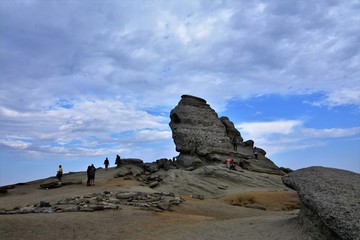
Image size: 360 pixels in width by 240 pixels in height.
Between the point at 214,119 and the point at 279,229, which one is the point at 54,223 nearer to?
the point at 279,229

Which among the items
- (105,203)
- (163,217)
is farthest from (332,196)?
(105,203)

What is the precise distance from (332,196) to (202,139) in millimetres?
29824

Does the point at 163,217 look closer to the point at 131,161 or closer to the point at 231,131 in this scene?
the point at 131,161

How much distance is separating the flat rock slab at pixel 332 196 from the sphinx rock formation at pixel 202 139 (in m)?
25.0

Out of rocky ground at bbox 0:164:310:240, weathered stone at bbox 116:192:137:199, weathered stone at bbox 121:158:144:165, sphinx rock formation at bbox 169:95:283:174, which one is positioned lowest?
rocky ground at bbox 0:164:310:240

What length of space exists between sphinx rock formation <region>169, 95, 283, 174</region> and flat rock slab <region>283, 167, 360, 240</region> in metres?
25.0

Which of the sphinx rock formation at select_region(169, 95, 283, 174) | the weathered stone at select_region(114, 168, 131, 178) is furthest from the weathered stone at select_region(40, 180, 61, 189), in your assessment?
the sphinx rock formation at select_region(169, 95, 283, 174)

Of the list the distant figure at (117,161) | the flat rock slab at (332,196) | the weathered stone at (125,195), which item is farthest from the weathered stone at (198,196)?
the flat rock slab at (332,196)

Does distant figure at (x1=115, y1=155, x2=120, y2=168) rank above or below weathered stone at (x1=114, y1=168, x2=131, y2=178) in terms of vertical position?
above

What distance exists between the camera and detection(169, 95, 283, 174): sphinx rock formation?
4038 centimetres

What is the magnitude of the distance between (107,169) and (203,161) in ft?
37.4

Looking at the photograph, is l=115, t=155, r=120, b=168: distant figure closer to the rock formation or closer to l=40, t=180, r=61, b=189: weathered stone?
l=40, t=180, r=61, b=189: weathered stone

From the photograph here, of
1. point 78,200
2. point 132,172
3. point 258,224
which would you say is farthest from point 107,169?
point 258,224

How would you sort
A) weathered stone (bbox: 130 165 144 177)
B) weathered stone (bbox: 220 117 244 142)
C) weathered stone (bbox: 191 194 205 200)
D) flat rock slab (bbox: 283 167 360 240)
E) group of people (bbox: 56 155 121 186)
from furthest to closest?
weathered stone (bbox: 220 117 244 142) < weathered stone (bbox: 130 165 144 177) < group of people (bbox: 56 155 121 186) < weathered stone (bbox: 191 194 205 200) < flat rock slab (bbox: 283 167 360 240)
